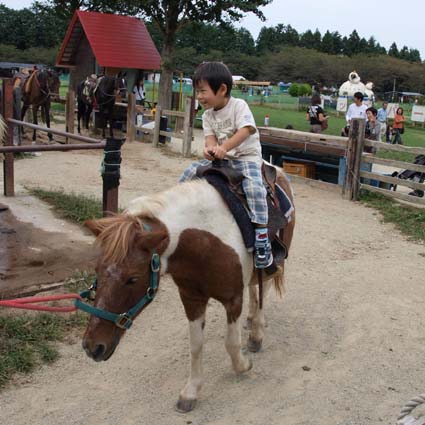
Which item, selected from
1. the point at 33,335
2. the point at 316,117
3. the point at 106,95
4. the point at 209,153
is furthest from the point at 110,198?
the point at 106,95

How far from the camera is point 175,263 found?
108 inches

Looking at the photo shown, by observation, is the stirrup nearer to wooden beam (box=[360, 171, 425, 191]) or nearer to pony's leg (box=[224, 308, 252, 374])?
pony's leg (box=[224, 308, 252, 374])

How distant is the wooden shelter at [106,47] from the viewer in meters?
20.0

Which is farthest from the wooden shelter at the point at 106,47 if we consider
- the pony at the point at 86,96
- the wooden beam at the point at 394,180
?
the wooden beam at the point at 394,180

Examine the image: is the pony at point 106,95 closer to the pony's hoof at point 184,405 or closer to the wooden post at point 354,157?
the wooden post at point 354,157

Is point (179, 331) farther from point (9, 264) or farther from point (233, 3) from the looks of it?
point (233, 3)

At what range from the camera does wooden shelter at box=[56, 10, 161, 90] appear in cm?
1998

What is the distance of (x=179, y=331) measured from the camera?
13.5 feet

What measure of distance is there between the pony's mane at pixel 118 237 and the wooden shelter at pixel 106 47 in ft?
60.4

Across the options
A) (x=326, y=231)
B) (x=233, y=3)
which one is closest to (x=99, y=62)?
(x=233, y=3)

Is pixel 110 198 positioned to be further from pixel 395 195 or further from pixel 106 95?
pixel 106 95

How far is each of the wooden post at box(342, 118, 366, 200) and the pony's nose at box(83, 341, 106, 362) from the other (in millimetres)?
7429

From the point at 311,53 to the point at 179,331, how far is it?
77365mm

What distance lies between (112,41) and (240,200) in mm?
19006
